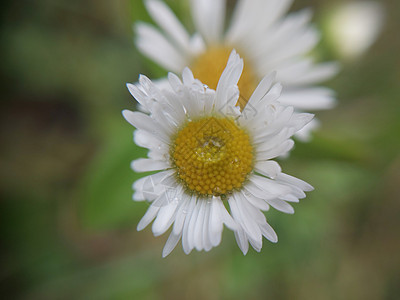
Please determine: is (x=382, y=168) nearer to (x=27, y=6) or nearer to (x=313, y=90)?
(x=313, y=90)

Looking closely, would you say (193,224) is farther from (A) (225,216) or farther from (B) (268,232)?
(B) (268,232)

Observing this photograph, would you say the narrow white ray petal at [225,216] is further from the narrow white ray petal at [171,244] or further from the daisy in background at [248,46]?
the daisy in background at [248,46]

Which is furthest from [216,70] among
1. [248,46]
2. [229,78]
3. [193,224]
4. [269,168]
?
[193,224]

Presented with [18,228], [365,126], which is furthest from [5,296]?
[365,126]

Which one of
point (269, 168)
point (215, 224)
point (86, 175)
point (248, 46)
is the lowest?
point (86, 175)

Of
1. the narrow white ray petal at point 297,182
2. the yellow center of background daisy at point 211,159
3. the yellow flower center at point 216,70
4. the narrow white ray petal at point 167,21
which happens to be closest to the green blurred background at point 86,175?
the narrow white ray petal at point 167,21

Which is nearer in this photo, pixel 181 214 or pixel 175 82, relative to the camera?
pixel 175 82
